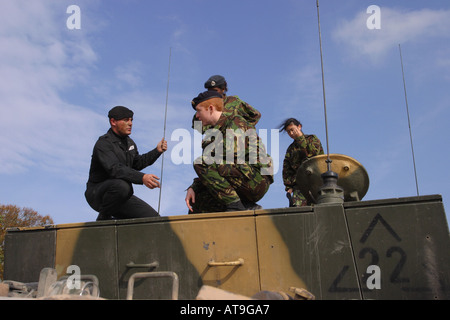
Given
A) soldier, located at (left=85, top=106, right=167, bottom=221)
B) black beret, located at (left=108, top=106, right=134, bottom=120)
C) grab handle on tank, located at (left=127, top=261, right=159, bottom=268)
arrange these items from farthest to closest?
black beret, located at (left=108, top=106, right=134, bottom=120) → soldier, located at (left=85, top=106, right=167, bottom=221) → grab handle on tank, located at (left=127, top=261, right=159, bottom=268)

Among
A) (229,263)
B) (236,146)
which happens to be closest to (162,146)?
(236,146)

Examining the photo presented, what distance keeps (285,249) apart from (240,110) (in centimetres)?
155

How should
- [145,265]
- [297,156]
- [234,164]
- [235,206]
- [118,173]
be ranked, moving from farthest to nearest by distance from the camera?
[297,156]
[118,173]
[234,164]
[235,206]
[145,265]

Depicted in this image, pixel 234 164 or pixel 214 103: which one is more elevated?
pixel 214 103

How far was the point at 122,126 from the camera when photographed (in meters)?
4.68

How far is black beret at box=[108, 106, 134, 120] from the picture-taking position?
15.3 ft

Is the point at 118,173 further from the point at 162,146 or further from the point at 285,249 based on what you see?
the point at 285,249

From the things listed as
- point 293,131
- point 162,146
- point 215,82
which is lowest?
point 162,146

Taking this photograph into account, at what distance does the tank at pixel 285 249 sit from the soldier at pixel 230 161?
447 mm

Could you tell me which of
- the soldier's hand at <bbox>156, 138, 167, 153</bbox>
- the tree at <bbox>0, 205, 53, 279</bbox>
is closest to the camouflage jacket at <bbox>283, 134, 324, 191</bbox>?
the soldier's hand at <bbox>156, 138, 167, 153</bbox>

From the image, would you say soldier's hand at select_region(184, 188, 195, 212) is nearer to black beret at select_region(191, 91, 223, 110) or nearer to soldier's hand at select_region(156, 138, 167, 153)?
soldier's hand at select_region(156, 138, 167, 153)

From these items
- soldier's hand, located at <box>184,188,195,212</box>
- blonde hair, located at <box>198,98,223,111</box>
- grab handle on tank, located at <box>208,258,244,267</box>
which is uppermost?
blonde hair, located at <box>198,98,223,111</box>
